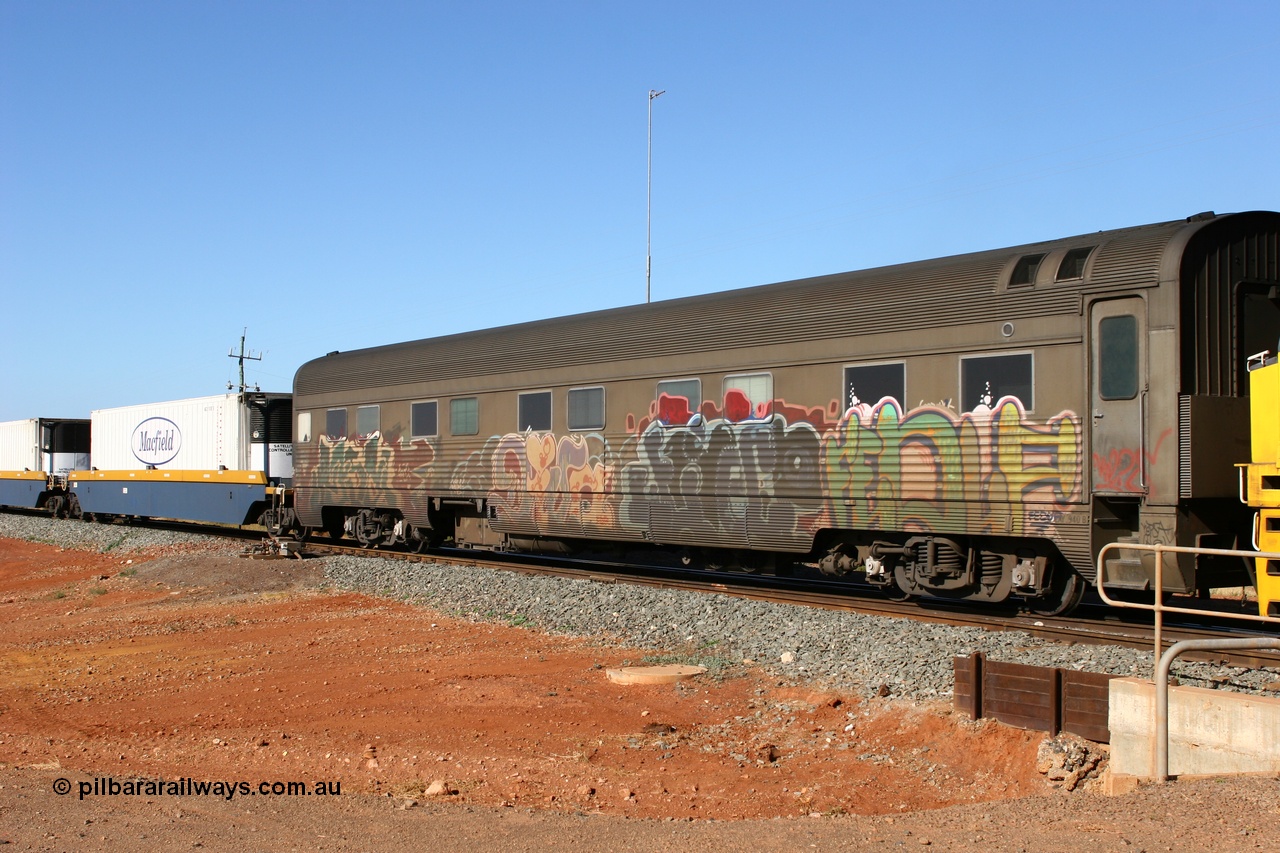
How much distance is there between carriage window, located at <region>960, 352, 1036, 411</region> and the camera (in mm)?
10664

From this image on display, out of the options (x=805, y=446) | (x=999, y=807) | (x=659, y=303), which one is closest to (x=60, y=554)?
(x=659, y=303)

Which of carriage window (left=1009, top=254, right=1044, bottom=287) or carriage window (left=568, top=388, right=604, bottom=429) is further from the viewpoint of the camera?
carriage window (left=568, top=388, right=604, bottom=429)

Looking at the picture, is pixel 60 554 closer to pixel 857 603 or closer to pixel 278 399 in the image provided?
pixel 278 399

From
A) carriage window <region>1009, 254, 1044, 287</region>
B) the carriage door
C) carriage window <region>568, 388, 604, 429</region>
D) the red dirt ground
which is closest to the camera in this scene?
the red dirt ground

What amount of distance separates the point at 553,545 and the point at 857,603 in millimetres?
5685

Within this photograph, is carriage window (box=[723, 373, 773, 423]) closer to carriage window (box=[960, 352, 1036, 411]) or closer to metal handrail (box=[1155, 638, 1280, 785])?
carriage window (box=[960, 352, 1036, 411])

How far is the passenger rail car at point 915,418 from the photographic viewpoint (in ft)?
32.5

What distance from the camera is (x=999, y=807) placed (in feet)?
20.3

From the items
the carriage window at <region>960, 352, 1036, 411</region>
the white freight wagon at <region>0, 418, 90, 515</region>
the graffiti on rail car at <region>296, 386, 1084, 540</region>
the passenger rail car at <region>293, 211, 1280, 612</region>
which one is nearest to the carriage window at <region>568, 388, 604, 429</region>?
the passenger rail car at <region>293, 211, 1280, 612</region>

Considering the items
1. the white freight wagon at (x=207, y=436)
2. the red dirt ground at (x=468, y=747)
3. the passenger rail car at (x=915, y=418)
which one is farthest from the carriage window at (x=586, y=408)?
the white freight wagon at (x=207, y=436)

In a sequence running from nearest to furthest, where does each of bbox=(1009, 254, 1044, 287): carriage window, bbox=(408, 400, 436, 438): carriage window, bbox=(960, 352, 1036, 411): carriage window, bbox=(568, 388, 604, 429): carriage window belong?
bbox=(960, 352, 1036, 411): carriage window
bbox=(1009, 254, 1044, 287): carriage window
bbox=(568, 388, 604, 429): carriage window
bbox=(408, 400, 436, 438): carriage window

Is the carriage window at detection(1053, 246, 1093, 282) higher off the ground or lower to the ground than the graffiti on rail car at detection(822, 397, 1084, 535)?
higher

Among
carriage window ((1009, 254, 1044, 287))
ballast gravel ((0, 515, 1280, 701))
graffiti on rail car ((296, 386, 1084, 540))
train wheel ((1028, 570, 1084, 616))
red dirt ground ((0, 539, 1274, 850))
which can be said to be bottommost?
red dirt ground ((0, 539, 1274, 850))

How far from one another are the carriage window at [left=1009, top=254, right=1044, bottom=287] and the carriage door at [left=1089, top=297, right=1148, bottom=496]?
759 millimetres
